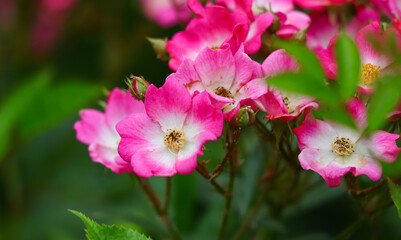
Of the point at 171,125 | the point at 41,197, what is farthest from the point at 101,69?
the point at 171,125

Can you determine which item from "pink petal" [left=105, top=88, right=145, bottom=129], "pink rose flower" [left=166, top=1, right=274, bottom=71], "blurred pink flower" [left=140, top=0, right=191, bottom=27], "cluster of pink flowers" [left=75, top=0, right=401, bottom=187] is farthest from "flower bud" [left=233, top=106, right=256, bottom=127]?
"blurred pink flower" [left=140, top=0, right=191, bottom=27]

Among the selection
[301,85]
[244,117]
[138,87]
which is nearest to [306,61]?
[301,85]

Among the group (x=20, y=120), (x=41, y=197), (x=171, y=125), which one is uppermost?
(x=171, y=125)

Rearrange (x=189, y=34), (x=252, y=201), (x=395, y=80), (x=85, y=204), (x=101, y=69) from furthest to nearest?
(x=101, y=69) → (x=85, y=204) → (x=252, y=201) → (x=189, y=34) → (x=395, y=80)

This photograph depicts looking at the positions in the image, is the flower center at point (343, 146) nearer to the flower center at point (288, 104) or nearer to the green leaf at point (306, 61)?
the flower center at point (288, 104)

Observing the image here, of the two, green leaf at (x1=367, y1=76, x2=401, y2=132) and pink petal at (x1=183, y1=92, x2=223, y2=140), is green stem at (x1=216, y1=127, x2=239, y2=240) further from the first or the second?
green leaf at (x1=367, y1=76, x2=401, y2=132)

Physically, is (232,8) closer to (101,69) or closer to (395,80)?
(395,80)
